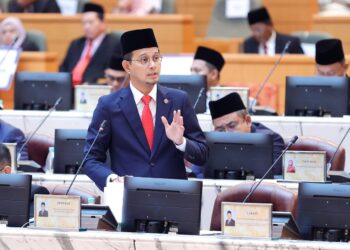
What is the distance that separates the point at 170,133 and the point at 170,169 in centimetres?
43

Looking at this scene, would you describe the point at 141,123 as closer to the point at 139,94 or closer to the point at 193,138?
the point at 139,94

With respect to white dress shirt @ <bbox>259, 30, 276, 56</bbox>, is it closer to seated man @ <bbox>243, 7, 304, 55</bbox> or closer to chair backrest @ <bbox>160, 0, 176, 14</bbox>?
seated man @ <bbox>243, 7, 304, 55</bbox>

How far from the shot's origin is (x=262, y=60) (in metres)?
14.4

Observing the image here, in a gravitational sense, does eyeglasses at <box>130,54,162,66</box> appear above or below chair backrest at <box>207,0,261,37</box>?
above

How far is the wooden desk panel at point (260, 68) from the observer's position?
14141 millimetres

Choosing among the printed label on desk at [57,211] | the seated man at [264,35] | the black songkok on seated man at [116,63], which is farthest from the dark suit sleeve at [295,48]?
the printed label on desk at [57,211]

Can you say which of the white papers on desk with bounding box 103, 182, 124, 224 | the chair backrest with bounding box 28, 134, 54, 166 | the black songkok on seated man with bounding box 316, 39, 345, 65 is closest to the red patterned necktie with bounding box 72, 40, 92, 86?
the black songkok on seated man with bounding box 316, 39, 345, 65

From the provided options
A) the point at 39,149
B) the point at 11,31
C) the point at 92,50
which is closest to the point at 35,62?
the point at 11,31

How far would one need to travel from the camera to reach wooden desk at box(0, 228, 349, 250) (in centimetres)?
715

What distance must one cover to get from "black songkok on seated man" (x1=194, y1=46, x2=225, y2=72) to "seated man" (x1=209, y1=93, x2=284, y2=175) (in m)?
2.30

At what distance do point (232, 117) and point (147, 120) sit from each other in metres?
1.82

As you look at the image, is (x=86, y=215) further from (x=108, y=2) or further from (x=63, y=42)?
(x=108, y=2)

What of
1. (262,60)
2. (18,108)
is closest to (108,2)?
(262,60)

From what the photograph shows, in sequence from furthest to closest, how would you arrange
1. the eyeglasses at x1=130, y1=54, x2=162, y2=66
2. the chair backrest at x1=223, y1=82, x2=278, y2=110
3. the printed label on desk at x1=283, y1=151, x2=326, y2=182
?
the chair backrest at x1=223, y1=82, x2=278, y2=110, the printed label on desk at x1=283, y1=151, x2=326, y2=182, the eyeglasses at x1=130, y1=54, x2=162, y2=66
